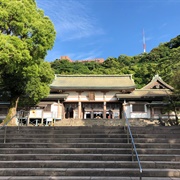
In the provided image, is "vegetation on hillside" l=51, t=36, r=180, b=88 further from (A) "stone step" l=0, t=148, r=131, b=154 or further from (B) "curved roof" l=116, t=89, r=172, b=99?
(A) "stone step" l=0, t=148, r=131, b=154

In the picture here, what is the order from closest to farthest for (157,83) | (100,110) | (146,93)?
(146,93) < (157,83) < (100,110)

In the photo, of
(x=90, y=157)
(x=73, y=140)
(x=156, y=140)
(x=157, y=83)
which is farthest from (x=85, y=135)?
(x=157, y=83)

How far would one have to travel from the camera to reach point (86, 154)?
635cm

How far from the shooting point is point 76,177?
5195 mm

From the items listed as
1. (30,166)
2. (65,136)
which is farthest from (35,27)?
(30,166)

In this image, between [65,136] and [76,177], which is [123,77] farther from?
[76,177]

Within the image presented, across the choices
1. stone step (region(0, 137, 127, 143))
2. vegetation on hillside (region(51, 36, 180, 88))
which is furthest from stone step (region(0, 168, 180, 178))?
vegetation on hillside (region(51, 36, 180, 88))

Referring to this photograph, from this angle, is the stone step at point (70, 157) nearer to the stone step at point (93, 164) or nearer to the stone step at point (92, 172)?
the stone step at point (93, 164)

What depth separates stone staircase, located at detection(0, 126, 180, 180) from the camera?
535 cm

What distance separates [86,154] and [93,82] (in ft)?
70.5

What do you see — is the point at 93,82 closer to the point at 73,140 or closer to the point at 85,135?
the point at 85,135

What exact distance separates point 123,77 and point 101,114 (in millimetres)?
7156

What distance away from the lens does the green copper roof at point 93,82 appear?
2521 centimetres

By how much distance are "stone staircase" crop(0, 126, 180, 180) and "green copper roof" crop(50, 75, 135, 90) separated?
16921 millimetres
